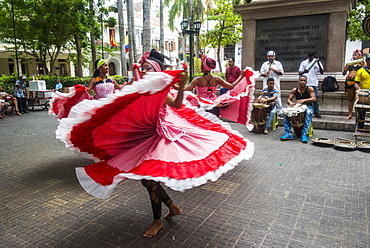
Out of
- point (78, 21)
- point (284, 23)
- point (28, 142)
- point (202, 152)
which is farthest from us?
point (78, 21)

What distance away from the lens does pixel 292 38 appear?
32.6ft

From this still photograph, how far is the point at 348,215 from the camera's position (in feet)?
11.3

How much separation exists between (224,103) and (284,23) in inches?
220

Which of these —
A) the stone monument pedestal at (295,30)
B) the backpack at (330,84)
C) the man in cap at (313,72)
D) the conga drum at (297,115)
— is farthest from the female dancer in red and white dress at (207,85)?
the stone monument pedestal at (295,30)

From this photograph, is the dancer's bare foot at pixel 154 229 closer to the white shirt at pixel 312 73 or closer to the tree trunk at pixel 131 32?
the white shirt at pixel 312 73

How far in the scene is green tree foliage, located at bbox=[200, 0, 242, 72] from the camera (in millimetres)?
28641

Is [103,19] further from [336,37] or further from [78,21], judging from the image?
[336,37]

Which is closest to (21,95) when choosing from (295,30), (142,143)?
(295,30)

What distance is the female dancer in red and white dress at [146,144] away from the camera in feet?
8.36

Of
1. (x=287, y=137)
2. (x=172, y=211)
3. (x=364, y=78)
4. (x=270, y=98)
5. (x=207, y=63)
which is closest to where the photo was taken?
(x=172, y=211)

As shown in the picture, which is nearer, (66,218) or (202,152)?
(202,152)

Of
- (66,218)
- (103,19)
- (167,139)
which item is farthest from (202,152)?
(103,19)

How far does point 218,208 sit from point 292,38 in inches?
316

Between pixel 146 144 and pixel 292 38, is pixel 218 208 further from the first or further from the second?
pixel 292 38
